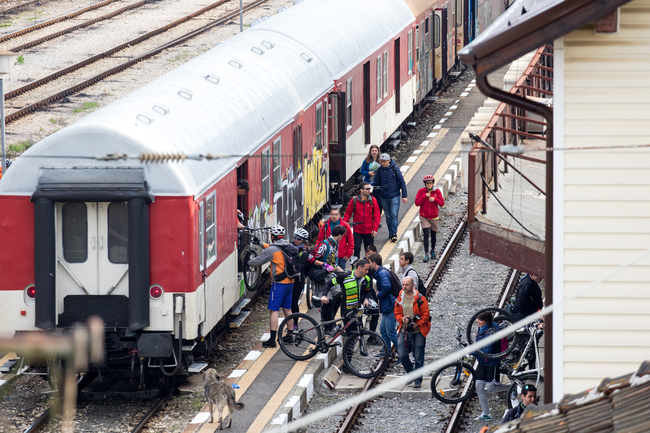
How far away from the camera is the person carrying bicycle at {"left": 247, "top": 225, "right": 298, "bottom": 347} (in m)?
14.1

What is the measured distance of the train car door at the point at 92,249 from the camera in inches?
478

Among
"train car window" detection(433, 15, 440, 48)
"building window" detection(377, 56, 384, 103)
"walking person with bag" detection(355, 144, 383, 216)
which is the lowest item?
"walking person with bag" detection(355, 144, 383, 216)

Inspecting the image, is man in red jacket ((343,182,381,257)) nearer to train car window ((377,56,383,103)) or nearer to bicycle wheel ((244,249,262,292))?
bicycle wheel ((244,249,262,292))

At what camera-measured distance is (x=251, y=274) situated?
49.9ft

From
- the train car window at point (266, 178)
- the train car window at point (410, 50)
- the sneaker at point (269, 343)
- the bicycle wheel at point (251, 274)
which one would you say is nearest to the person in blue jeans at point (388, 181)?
the train car window at point (266, 178)

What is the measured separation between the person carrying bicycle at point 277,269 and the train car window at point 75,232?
8.55 feet

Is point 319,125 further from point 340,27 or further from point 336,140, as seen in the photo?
point 340,27

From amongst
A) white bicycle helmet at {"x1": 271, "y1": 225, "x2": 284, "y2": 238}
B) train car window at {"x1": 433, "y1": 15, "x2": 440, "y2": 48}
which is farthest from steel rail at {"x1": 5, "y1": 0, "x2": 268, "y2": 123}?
white bicycle helmet at {"x1": 271, "y1": 225, "x2": 284, "y2": 238}

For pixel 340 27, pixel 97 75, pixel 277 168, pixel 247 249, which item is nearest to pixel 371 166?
pixel 277 168

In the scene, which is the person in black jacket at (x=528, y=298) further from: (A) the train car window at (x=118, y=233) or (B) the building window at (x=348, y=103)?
(B) the building window at (x=348, y=103)

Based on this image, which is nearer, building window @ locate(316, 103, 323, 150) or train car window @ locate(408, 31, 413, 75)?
building window @ locate(316, 103, 323, 150)

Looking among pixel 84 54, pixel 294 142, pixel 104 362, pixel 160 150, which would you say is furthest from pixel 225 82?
pixel 84 54

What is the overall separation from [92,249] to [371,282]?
12.9 ft

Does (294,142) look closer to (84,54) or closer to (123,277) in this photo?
(123,277)
